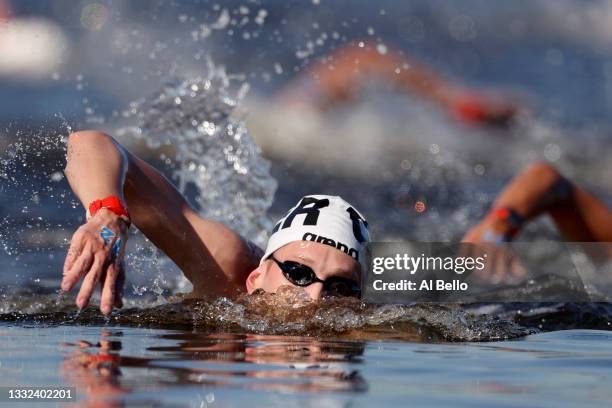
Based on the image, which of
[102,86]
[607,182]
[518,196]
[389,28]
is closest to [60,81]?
[102,86]

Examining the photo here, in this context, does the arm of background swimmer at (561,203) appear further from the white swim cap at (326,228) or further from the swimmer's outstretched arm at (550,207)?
the white swim cap at (326,228)

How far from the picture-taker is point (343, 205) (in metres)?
5.78

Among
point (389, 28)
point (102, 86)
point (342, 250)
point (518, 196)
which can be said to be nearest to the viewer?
point (342, 250)

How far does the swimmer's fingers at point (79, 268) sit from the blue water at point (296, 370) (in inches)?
9.0

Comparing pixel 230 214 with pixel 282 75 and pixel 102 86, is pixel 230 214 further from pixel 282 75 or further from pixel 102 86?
pixel 282 75

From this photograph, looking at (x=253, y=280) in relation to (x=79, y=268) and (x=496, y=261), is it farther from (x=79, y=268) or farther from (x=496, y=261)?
(x=79, y=268)

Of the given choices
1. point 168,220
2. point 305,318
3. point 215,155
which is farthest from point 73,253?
point 215,155

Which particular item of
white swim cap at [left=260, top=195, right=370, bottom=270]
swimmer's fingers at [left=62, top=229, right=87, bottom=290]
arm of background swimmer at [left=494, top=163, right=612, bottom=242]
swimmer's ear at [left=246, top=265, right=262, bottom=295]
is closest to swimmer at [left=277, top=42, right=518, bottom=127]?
arm of background swimmer at [left=494, top=163, right=612, bottom=242]

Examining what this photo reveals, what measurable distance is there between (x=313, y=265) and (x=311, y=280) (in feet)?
0.33

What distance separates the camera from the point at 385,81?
19281 millimetres

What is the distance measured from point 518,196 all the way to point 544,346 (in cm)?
298

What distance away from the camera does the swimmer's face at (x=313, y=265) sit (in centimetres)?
527

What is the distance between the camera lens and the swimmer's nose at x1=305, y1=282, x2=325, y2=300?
5195mm

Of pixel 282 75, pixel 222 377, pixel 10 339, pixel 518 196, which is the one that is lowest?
pixel 222 377
